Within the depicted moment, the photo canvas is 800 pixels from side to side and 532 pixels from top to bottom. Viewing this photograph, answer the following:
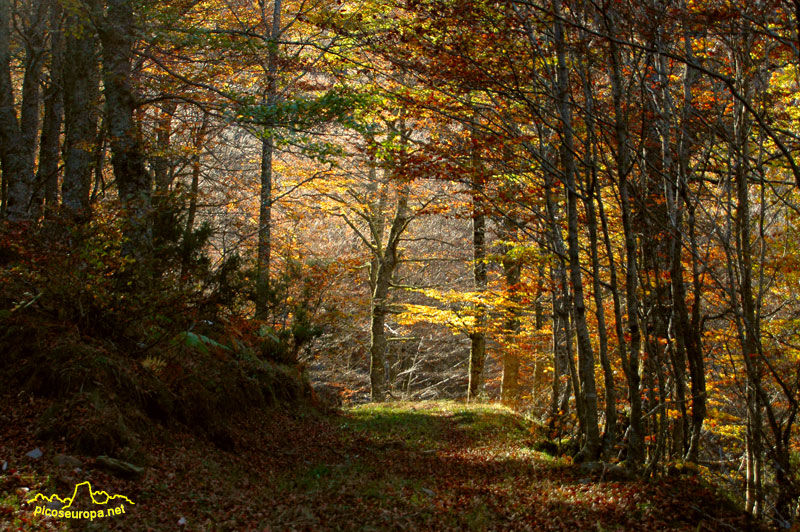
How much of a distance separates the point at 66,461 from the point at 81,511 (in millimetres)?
663

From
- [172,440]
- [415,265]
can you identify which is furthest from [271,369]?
[415,265]

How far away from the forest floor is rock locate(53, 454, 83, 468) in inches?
2.0

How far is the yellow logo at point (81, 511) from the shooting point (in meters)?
4.20

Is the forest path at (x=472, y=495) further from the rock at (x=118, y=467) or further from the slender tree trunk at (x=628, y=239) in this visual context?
the rock at (x=118, y=467)

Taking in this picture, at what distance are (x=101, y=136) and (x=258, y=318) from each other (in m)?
4.36

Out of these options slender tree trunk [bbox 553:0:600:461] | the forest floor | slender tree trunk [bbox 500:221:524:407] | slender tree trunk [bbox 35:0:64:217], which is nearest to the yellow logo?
the forest floor

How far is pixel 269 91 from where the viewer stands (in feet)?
42.8

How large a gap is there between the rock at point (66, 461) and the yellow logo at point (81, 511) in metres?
Result: 0.26

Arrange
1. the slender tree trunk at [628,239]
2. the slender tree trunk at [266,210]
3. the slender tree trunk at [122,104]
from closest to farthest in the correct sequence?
the slender tree trunk at [628,239]
the slender tree trunk at [122,104]
the slender tree trunk at [266,210]

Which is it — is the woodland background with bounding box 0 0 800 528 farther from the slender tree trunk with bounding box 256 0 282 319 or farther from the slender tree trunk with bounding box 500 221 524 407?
the slender tree trunk with bounding box 500 221 524 407

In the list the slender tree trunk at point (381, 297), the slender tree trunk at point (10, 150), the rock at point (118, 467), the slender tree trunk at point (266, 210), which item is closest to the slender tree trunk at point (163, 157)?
the slender tree trunk at point (266, 210)

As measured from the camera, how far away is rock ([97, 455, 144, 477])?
5.07 metres

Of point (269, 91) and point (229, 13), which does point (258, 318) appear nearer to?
point (269, 91)

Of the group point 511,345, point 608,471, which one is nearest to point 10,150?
point 608,471
